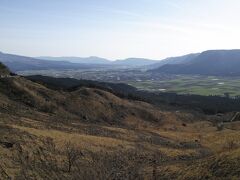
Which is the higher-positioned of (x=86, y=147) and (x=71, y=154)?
(x=71, y=154)

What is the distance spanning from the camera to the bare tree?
37925mm

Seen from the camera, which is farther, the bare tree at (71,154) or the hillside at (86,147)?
the bare tree at (71,154)

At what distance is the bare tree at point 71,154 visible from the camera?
3792cm

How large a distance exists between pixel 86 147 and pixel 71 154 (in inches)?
271

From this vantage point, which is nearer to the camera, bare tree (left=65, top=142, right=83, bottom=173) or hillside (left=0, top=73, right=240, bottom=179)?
hillside (left=0, top=73, right=240, bottom=179)

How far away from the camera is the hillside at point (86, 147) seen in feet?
113

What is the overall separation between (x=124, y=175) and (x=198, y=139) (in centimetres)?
3374

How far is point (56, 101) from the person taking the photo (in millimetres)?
82062

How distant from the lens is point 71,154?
39.5 metres

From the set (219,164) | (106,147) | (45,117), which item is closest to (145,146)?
(106,147)

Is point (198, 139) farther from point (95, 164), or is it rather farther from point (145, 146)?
point (95, 164)

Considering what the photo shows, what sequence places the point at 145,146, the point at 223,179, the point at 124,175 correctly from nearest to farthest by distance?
the point at 223,179, the point at 124,175, the point at 145,146

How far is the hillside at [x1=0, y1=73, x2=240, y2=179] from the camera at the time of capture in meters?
34.4

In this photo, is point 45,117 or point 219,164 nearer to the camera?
point 219,164
